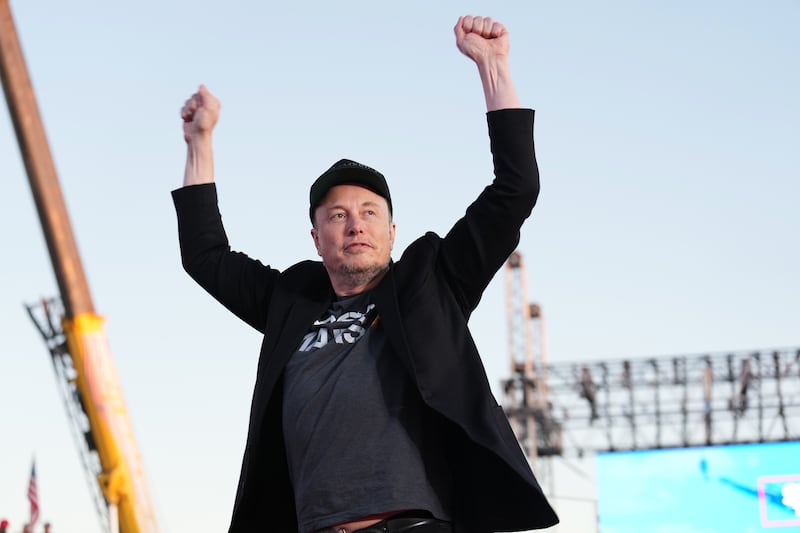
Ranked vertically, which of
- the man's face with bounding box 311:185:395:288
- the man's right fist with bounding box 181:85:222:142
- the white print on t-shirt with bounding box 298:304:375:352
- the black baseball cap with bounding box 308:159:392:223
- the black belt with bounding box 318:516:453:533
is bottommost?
the black belt with bounding box 318:516:453:533

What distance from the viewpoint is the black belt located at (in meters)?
3.11

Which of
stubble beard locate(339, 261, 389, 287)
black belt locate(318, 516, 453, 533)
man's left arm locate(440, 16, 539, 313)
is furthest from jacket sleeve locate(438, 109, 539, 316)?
black belt locate(318, 516, 453, 533)

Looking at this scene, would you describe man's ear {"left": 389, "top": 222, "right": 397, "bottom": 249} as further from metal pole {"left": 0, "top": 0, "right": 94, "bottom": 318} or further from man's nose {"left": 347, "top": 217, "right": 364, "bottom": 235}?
metal pole {"left": 0, "top": 0, "right": 94, "bottom": 318}

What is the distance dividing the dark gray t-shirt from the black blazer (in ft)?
0.23

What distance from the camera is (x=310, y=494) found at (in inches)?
126

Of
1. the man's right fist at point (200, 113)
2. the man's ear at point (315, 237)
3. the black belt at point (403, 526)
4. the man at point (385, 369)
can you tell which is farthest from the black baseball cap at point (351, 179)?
the black belt at point (403, 526)

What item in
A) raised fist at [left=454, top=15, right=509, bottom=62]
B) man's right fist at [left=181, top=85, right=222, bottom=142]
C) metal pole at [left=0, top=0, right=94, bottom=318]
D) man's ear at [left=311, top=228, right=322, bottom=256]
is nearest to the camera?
metal pole at [left=0, top=0, right=94, bottom=318]

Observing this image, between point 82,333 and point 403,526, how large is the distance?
956mm

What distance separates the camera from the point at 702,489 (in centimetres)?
2031

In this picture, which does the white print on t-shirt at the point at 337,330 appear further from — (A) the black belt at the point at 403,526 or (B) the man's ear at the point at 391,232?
(A) the black belt at the point at 403,526

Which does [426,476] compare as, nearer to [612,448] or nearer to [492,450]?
[492,450]

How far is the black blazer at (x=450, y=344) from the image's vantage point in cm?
315

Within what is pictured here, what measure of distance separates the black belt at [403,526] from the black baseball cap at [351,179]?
37.9 inches

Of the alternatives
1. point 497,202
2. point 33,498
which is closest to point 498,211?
point 497,202
